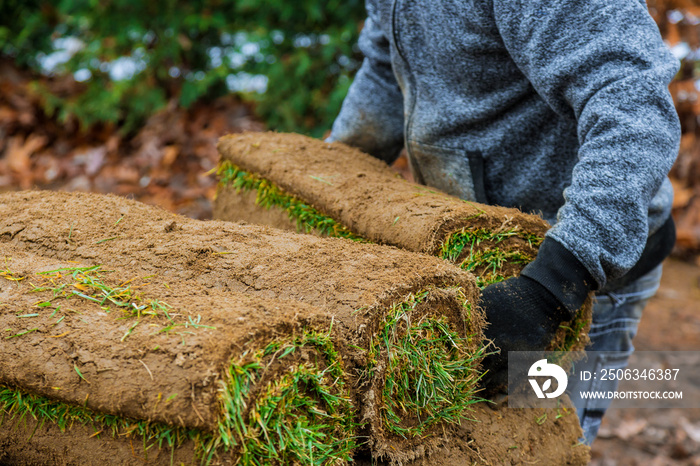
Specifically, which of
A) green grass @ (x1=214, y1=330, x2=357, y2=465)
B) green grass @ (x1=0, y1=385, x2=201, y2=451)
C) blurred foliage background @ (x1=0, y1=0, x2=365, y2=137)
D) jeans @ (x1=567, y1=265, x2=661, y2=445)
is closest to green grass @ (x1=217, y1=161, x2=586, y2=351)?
jeans @ (x1=567, y1=265, x2=661, y2=445)

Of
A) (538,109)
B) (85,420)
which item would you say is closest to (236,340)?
(85,420)

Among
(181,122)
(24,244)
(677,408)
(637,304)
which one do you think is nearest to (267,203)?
(24,244)

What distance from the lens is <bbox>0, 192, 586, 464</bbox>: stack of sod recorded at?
3.00 ft

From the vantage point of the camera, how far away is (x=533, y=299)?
4.25 feet

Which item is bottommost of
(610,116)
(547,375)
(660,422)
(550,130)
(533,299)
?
(660,422)

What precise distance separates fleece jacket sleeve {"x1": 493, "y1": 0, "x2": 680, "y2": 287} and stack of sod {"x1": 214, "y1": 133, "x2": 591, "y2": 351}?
0.16 m

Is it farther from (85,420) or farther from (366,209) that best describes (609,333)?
(85,420)

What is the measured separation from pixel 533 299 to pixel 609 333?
0.67 m

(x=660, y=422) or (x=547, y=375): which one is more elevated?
(x=547, y=375)

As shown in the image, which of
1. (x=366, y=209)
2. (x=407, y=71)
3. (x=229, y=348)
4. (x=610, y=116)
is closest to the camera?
(x=229, y=348)

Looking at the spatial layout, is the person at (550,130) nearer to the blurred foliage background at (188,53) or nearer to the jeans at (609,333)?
the jeans at (609,333)

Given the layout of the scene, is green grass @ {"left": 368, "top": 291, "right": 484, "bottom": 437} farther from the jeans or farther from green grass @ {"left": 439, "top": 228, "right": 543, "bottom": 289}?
the jeans

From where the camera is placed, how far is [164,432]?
37.1 inches

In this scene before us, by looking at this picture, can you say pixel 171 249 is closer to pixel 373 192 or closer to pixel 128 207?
pixel 128 207
